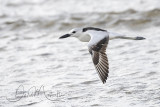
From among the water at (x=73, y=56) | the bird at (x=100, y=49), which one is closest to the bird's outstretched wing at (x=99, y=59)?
the bird at (x=100, y=49)

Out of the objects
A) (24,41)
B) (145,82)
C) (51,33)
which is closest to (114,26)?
(51,33)

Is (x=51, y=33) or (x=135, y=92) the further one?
(x=51, y=33)

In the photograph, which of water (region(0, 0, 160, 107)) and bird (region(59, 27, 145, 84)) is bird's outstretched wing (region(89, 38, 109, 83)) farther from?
water (region(0, 0, 160, 107))

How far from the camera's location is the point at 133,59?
8703mm

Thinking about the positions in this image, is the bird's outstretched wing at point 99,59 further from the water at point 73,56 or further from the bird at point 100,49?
the water at point 73,56

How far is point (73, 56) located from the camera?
937 cm

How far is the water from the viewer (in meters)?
6.95

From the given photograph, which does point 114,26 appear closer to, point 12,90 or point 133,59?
point 133,59

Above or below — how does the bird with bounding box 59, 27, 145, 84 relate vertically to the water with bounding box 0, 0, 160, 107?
above

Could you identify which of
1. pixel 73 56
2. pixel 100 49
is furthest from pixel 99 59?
pixel 73 56

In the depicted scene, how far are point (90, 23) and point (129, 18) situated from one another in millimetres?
1044

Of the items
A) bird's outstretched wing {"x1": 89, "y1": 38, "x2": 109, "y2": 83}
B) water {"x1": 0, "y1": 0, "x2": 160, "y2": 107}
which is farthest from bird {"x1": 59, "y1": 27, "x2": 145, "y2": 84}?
water {"x1": 0, "y1": 0, "x2": 160, "y2": 107}

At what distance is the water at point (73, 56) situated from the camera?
6945 mm

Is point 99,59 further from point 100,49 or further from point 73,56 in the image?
point 73,56
